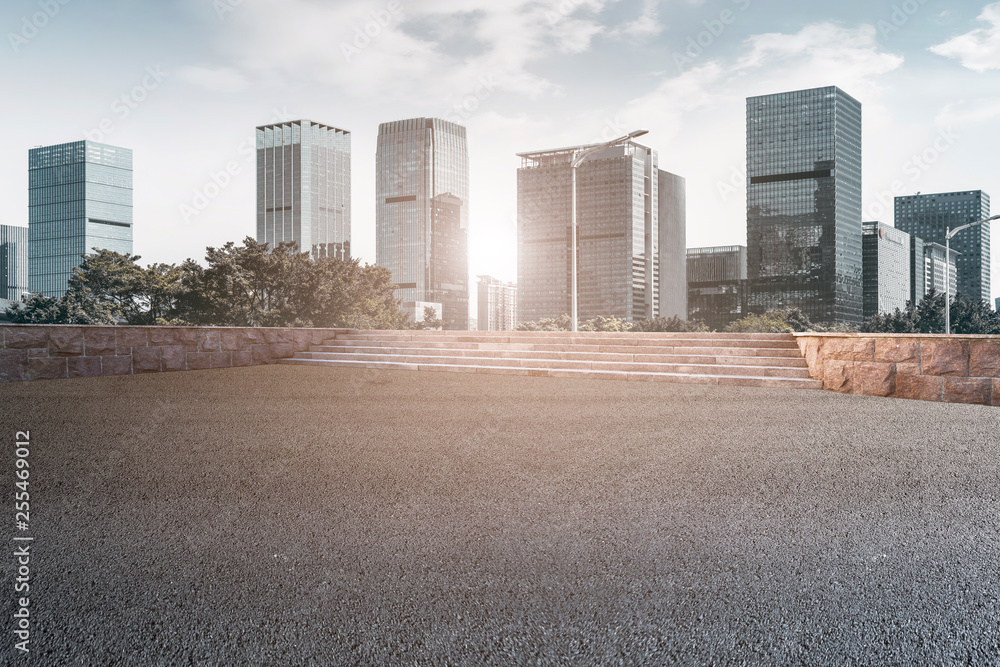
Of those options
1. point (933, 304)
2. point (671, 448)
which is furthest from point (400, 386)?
point (933, 304)

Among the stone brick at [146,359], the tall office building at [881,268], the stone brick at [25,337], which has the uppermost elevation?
the tall office building at [881,268]

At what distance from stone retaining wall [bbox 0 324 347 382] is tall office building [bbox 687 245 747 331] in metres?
124

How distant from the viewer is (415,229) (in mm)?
185250

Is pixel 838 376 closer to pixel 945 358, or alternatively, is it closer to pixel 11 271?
pixel 945 358

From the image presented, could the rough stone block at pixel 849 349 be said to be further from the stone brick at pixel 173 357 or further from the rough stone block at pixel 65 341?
the rough stone block at pixel 65 341

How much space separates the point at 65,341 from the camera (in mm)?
10719

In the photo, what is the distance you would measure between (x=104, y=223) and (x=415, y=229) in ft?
298

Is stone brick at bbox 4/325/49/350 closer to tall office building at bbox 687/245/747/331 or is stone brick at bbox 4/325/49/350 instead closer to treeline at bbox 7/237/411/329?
treeline at bbox 7/237/411/329

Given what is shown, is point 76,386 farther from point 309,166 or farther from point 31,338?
point 309,166

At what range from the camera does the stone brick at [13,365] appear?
33.2ft

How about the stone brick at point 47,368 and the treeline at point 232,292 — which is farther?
the treeline at point 232,292

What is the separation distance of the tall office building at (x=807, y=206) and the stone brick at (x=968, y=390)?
418 feet

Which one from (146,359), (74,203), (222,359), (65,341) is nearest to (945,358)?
(222,359)

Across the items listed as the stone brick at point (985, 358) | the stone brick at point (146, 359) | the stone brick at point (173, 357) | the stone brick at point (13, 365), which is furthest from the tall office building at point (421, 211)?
the stone brick at point (985, 358)
